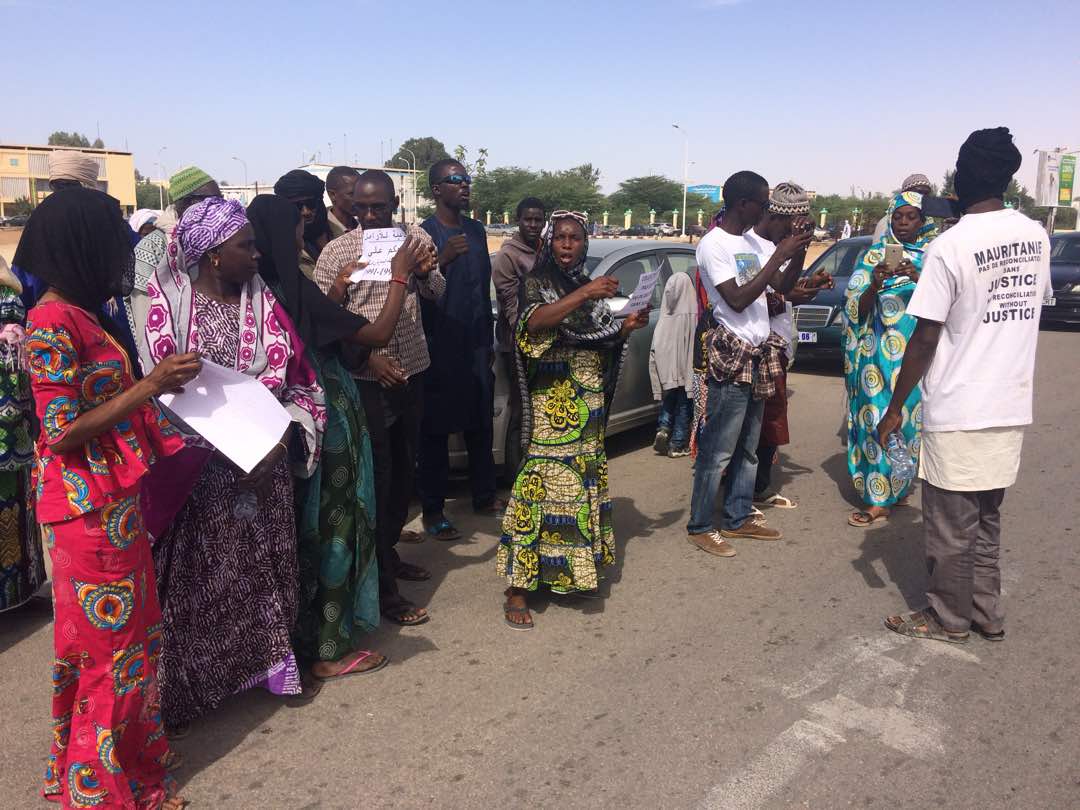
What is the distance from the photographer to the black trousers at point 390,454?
12.7ft

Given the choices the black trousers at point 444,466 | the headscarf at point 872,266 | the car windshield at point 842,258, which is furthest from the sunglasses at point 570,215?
the car windshield at point 842,258

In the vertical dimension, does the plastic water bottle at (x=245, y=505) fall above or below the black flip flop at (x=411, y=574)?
above

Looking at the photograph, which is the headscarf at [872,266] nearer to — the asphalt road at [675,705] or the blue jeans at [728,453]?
the blue jeans at [728,453]

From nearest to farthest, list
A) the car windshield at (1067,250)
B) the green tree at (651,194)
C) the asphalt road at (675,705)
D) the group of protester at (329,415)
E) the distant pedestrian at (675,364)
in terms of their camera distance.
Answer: the group of protester at (329,415), the asphalt road at (675,705), the distant pedestrian at (675,364), the car windshield at (1067,250), the green tree at (651,194)

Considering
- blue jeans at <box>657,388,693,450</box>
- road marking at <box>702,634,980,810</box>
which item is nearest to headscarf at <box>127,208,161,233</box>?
blue jeans at <box>657,388,693,450</box>

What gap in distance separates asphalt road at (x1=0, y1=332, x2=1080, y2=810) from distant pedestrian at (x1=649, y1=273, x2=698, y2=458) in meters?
2.13

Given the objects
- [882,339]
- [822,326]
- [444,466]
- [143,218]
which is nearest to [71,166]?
[143,218]

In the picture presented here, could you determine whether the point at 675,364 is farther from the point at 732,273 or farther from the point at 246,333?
the point at 246,333

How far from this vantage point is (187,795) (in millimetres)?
2783

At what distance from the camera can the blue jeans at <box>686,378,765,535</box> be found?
4.71 metres

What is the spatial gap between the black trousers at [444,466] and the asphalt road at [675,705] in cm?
42

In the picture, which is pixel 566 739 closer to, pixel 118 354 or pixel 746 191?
pixel 118 354

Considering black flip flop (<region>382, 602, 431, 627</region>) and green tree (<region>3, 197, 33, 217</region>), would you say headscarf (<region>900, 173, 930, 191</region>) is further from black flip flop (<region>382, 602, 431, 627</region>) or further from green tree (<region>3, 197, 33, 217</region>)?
green tree (<region>3, 197, 33, 217</region>)

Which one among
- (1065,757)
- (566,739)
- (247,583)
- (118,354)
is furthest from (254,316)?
(1065,757)
